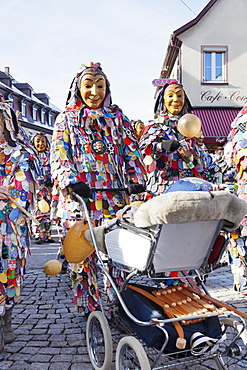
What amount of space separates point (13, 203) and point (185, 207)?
1.62 m

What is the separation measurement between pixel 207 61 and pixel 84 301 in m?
15.0

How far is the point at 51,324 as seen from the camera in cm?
333

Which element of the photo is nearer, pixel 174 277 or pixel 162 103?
pixel 174 277

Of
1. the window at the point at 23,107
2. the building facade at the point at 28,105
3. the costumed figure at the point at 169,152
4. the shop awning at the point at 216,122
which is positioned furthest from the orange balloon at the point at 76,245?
the window at the point at 23,107

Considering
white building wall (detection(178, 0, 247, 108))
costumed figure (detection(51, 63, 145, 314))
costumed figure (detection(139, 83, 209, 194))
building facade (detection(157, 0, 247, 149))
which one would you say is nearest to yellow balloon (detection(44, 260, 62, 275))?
costumed figure (detection(51, 63, 145, 314))

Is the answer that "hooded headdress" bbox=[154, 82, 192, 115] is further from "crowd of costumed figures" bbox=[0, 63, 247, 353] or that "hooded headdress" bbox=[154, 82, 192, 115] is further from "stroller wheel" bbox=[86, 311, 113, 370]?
"stroller wheel" bbox=[86, 311, 113, 370]

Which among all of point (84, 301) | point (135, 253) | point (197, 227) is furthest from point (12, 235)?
point (197, 227)

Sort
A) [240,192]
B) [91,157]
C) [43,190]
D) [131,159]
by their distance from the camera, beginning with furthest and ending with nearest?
[43,190] → [240,192] → [131,159] → [91,157]

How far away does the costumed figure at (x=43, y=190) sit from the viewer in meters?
7.59

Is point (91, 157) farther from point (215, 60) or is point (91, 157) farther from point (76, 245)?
point (215, 60)

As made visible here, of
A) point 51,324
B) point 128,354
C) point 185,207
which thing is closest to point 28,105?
point 51,324

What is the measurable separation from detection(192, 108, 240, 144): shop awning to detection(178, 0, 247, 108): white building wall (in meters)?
0.26

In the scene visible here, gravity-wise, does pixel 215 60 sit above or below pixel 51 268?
above

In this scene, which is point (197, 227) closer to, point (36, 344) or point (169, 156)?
point (36, 344)
